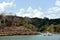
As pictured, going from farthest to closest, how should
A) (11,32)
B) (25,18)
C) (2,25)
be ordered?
(25,18) → (2,25) → (11,32)

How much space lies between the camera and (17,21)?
168750 mm

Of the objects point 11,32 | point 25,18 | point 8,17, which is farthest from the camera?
point 25,18

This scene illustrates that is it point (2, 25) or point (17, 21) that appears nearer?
point (2, 25)

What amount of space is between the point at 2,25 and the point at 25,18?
3391cm

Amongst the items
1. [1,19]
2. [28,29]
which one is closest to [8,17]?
[1,19]

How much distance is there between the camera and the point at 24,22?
575 ft

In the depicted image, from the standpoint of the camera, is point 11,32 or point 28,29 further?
point 28,29

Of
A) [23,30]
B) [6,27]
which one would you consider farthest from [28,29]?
[6,27]

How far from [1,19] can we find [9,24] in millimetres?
9503

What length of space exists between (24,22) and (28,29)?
1512 centimetres

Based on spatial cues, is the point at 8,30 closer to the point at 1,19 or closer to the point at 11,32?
the point at 11,32

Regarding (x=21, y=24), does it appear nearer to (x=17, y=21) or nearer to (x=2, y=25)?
(x=17, y=21)

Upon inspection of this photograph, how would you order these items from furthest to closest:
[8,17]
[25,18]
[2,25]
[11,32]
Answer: [25,18], [8,17], [2,25], [11,32]

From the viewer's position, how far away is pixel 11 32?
14412cm
